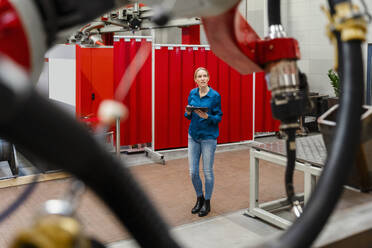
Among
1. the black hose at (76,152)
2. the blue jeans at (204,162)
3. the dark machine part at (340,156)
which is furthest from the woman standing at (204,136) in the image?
the black hose at (76,152)

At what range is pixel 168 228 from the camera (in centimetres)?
28

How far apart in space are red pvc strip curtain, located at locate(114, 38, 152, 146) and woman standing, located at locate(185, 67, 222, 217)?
6.97 ft

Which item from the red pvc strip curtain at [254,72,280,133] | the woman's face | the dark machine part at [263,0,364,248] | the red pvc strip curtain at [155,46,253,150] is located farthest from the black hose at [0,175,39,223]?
the red pvc strip curtain at [254,72,280,133]

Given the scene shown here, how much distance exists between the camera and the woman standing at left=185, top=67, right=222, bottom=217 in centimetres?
409

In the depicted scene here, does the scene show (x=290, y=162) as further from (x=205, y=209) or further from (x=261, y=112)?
(x=261, y=112)

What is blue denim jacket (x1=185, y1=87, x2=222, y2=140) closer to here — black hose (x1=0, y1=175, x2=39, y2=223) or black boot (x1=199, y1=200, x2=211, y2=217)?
black boot (x1=199, y1=200, x2=211, y2=217)

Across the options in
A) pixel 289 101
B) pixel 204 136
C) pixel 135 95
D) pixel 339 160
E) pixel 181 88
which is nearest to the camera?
pixel 339 160

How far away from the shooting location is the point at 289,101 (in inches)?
18.3

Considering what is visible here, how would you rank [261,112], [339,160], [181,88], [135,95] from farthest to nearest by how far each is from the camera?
[261,112], [181,88], [135,95], [339,160]

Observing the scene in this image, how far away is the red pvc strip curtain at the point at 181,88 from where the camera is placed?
6.42 meters

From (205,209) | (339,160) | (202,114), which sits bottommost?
(205,209)

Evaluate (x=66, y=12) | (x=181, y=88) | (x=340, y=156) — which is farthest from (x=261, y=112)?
(x=66, y=12)

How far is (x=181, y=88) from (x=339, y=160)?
6263 mm

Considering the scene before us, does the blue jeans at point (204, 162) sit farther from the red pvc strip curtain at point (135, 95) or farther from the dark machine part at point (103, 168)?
the dark machine part at point (103, 168)
